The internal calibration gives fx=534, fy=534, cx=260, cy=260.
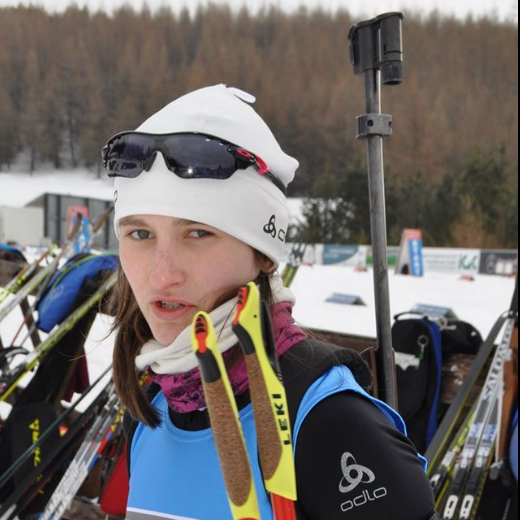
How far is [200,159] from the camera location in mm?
975

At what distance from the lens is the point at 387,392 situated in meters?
1.45

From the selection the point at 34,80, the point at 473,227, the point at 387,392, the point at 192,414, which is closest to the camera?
the point at 192,414

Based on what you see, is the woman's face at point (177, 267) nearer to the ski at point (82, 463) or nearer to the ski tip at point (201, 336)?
the ski tip at point (201, 336)

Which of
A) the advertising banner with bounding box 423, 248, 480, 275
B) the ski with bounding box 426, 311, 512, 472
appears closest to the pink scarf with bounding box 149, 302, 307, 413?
the ski with bounding box 426, 311, 512, 472

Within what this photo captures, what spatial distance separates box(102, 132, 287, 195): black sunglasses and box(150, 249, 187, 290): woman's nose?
163mm

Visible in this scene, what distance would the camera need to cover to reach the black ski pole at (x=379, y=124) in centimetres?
136

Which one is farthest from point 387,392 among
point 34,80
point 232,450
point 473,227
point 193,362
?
point 34,80

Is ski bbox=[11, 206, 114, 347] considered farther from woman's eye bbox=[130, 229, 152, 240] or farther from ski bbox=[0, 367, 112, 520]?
woman's eye bbox=[130, 229, 152, 240]

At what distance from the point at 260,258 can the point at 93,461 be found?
1908 mm

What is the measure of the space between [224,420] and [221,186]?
1.64ft

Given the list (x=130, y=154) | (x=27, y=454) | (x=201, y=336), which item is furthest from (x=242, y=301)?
(x=27, y=454)

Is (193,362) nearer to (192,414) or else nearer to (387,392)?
(192,414)

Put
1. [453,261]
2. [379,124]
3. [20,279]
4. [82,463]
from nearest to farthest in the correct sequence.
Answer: [379,124] < [82,463] < [20,279] < [453,261]

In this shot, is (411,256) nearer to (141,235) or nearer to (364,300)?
(364,300)
